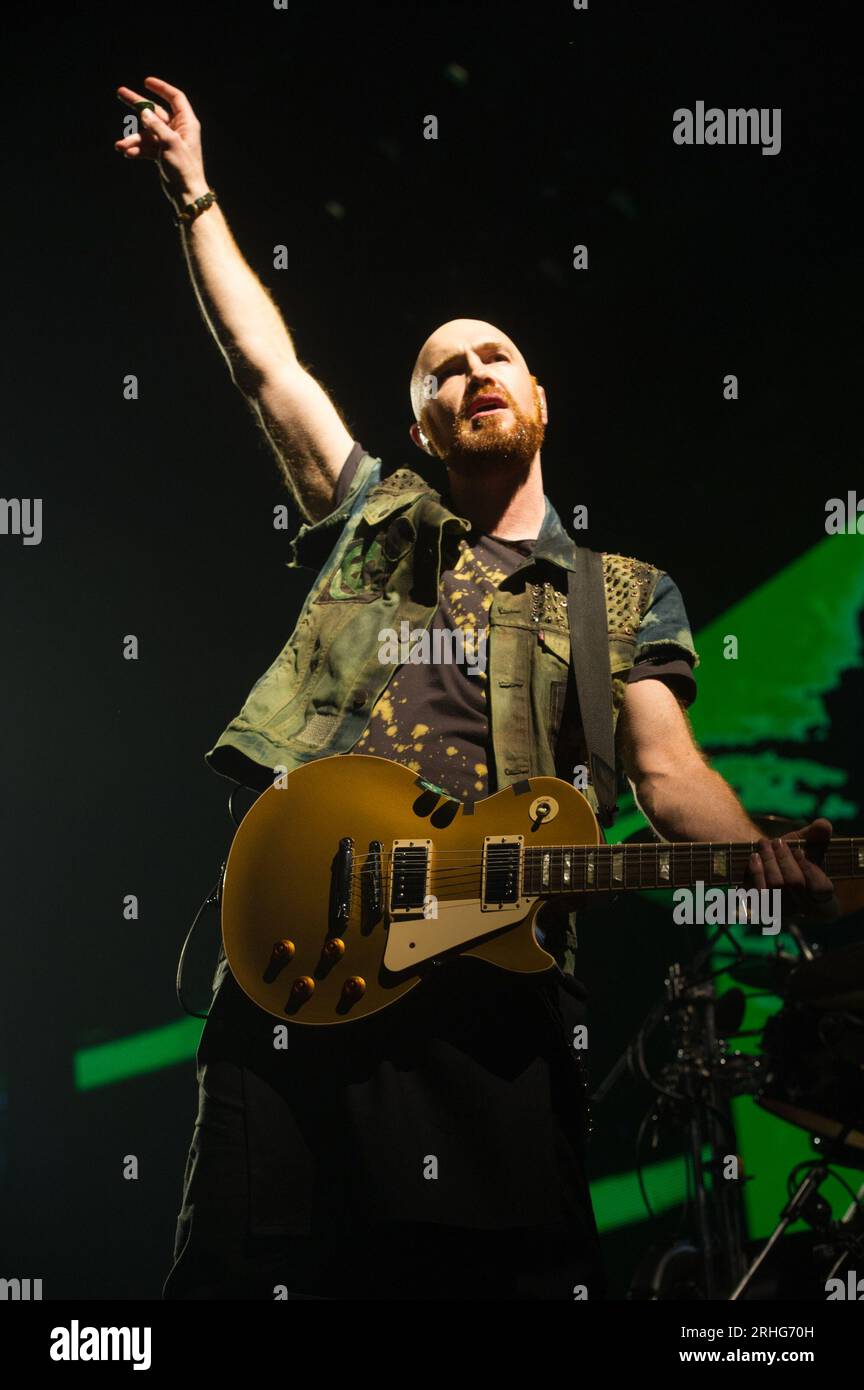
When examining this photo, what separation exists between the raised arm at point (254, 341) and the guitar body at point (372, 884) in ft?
2.86

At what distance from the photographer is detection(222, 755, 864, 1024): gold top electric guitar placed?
2.42 meters

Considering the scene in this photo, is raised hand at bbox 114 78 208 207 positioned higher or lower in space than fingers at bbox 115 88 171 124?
lower

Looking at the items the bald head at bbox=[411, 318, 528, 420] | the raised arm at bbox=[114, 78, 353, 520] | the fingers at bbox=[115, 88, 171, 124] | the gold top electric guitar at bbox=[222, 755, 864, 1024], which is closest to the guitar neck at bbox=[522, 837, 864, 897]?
the gold top electric guitar at bbox=[222, 755, 864, 1024]

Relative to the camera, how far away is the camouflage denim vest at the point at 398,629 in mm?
2689

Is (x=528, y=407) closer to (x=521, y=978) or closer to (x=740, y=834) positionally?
(x=740, y=834)

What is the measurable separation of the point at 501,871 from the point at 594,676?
0.53 metres

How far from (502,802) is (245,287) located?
1.55 meters

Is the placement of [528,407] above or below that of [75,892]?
above

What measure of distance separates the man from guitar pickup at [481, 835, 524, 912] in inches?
5.6

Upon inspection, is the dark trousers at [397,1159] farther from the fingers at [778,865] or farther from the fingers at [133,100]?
the fingers at [133,100]

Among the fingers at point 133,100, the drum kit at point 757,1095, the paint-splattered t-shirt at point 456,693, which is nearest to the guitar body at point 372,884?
the paint-splattered t-shirt at point 456,693

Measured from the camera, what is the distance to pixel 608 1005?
126 inches

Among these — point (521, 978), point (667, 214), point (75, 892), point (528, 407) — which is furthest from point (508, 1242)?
point (667, 214)

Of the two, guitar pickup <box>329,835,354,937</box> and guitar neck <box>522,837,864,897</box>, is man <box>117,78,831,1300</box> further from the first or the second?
guitar pickup <box>329,835,354,937</box>
